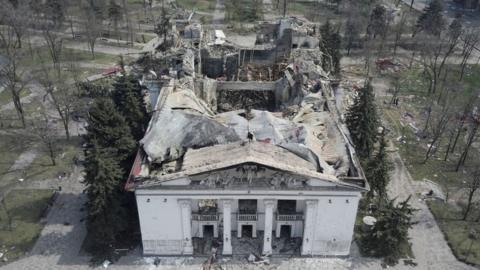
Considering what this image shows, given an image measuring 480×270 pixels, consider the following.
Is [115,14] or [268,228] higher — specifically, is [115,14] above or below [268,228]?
above

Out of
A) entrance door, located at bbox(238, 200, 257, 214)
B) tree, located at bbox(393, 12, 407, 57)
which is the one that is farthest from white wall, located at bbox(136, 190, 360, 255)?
tree, located at bbox(393, 12, 407, 57)

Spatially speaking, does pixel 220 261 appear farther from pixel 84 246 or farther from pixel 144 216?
pixel 84 246

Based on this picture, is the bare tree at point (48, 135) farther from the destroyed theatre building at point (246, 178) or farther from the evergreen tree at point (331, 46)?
the evergreen tree at point (331, 46)

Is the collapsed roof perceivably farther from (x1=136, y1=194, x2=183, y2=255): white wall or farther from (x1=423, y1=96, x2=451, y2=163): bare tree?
(x1=423, y1=96, x2=451, y2=163): bare tree

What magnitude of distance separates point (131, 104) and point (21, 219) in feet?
47.6

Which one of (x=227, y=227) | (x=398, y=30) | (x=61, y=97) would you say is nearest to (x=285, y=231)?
(x=227, y=227)

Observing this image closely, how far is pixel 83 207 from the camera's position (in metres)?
44.4

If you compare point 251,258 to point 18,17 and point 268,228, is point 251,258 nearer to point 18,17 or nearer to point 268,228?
point 268,228

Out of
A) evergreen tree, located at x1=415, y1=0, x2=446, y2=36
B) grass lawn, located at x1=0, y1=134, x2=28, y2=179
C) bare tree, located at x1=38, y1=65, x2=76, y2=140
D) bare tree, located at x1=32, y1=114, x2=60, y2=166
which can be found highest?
evergreen tree, located at x1=415, y1=0, x2=446, y2=36

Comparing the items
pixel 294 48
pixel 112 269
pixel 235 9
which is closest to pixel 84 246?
pixel 112 269

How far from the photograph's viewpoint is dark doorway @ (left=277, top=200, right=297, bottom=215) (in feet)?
128

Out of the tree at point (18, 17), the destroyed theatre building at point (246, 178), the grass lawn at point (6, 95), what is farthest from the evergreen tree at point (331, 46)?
the tree at point (18, 17)

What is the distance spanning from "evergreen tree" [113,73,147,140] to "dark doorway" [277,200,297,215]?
50.8 feet

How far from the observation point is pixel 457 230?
4206 centimetres
